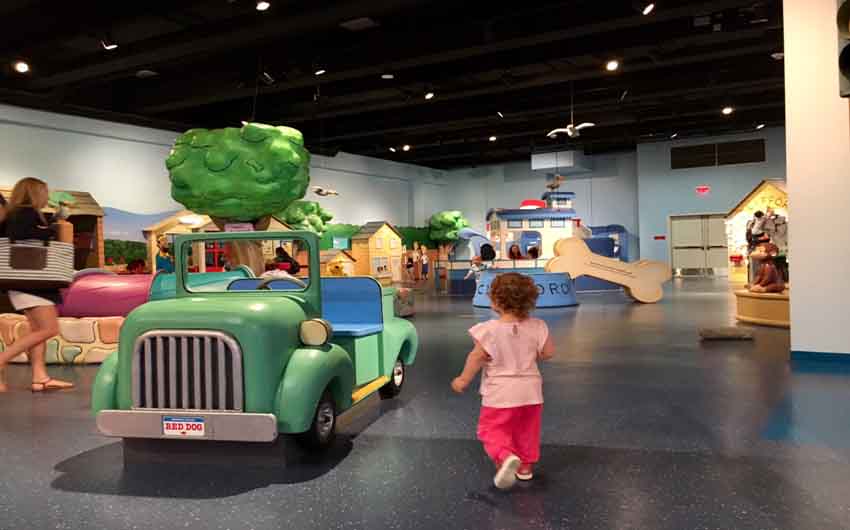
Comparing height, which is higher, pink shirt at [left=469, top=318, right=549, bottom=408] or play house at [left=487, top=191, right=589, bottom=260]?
play house at [left=487, top=191, right=589, bottom=260]

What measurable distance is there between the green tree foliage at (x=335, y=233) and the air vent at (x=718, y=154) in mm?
10347

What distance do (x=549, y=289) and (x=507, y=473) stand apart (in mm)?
9377

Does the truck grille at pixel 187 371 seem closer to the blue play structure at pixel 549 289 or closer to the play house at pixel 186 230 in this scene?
the blue play structure at pixel 549 289

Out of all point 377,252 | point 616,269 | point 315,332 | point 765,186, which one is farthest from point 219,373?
point 765,186

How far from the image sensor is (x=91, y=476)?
117 inches

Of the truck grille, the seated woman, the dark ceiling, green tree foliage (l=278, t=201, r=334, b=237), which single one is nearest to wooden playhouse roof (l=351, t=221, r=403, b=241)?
green tree foliage (l=278, t=201, r=334, b=237)

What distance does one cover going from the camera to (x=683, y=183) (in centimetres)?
2145

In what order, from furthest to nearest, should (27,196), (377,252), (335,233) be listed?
(335,233) → (377,252) → (27,196)

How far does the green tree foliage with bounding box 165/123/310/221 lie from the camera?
8797 mm

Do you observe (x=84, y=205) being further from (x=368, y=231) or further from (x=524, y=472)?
(x=524, y=472)

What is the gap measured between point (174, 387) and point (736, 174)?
68.7 feet

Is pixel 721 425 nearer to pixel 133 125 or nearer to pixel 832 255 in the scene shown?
pixel 832 255

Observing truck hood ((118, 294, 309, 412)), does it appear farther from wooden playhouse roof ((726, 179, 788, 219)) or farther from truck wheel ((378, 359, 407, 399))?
wooden playhouse roof ((726, 179, 788, 219))

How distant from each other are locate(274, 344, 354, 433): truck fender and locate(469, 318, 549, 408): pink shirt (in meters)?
0.77
